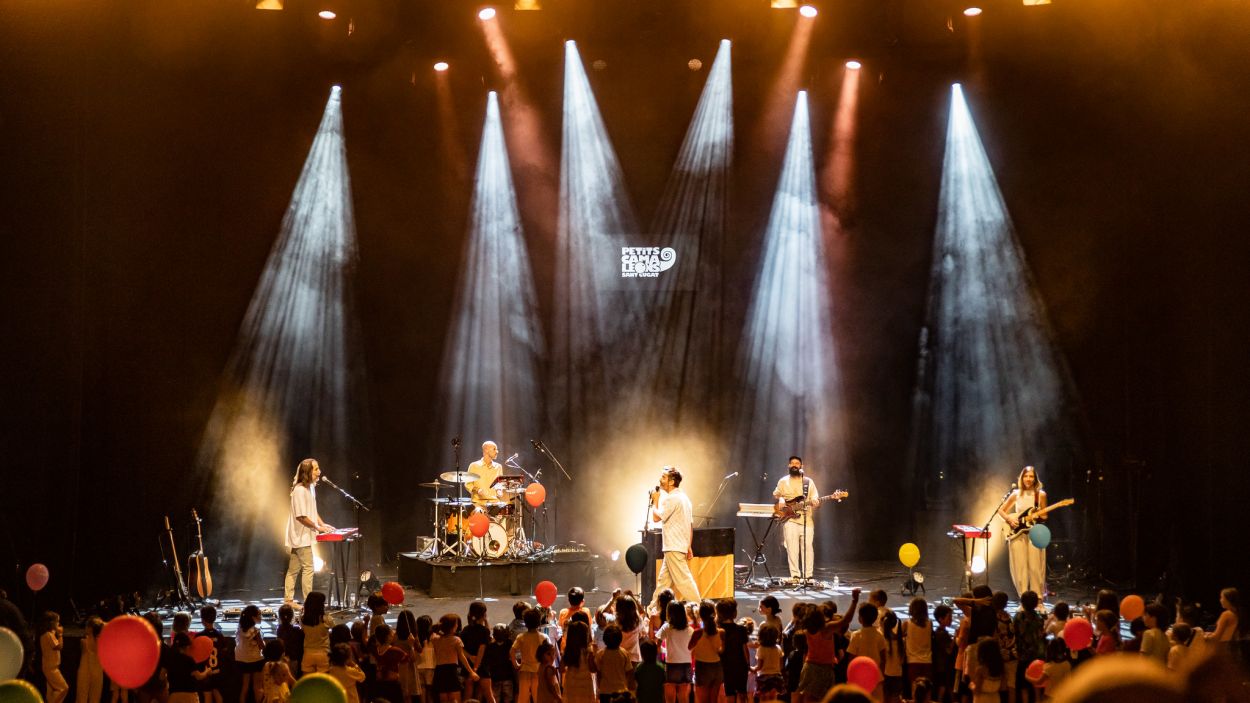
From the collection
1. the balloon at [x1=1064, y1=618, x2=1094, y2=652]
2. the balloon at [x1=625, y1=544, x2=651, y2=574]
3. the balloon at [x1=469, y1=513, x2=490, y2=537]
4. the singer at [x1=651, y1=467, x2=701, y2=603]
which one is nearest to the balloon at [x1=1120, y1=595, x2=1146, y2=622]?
the balloon at [x1=1064, y1=618, x2=1094, y2=652]

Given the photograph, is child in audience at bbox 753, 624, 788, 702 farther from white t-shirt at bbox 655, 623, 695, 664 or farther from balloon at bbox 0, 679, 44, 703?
balloon at bbox 0, 679, 44, 703

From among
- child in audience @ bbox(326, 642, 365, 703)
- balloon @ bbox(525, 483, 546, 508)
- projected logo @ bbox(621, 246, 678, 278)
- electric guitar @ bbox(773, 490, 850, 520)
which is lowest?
child in audience @ bbox(326, 642, 365, 703)

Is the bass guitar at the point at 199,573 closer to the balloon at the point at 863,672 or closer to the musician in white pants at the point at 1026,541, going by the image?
the balloon at the point at 863,672

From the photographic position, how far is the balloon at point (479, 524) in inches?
514

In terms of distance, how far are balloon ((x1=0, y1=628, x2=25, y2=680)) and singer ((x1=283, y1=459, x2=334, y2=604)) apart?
17.3ft

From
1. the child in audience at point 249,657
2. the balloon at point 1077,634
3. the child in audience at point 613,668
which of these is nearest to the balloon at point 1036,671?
the balloon at point 1077,634

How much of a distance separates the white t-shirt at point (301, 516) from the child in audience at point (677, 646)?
5150mm

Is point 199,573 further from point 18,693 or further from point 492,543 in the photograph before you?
point 18,693

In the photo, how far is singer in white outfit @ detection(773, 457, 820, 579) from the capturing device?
14523 mm

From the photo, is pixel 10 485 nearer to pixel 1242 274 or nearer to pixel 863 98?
pixel 863 98

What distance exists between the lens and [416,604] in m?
12.8

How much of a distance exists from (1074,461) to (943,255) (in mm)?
3475

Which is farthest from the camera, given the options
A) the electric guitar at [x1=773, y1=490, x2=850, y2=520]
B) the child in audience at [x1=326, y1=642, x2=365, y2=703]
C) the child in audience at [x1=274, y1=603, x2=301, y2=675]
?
the electric guitar at [x1=773, y1=490, x2=850, y2=520]

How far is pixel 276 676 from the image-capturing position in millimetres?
7262
